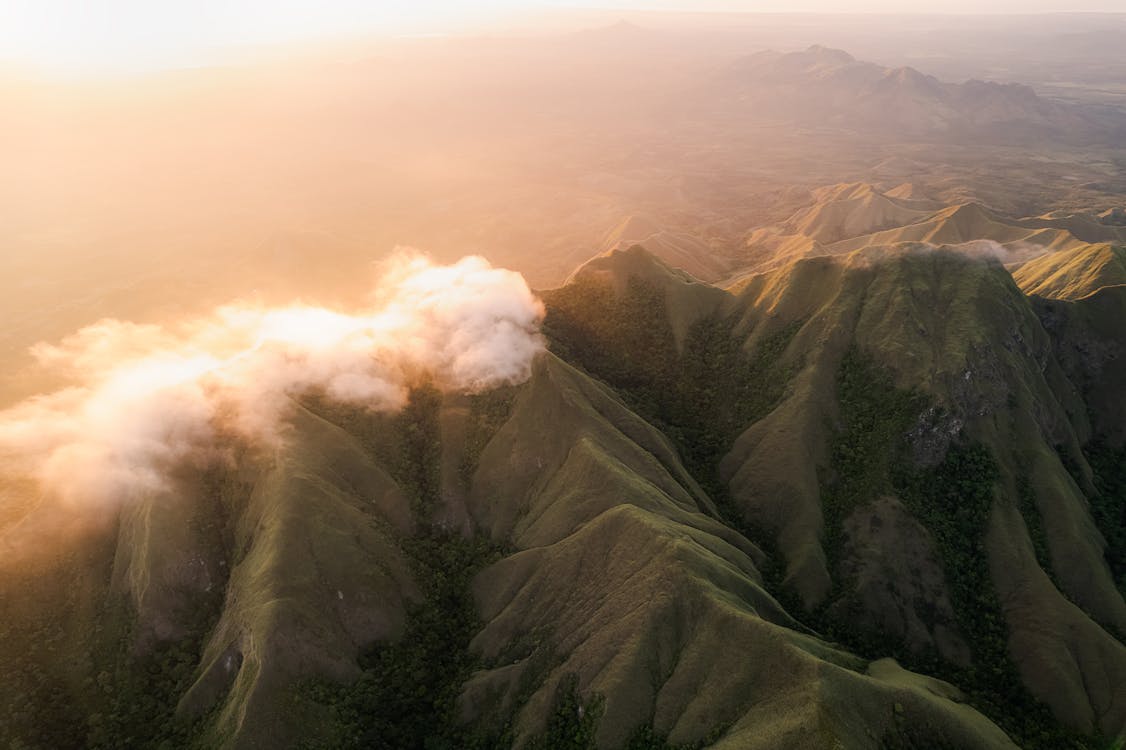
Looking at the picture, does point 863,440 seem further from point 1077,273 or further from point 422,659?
point 1077,273

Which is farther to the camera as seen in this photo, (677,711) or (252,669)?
(252,669)

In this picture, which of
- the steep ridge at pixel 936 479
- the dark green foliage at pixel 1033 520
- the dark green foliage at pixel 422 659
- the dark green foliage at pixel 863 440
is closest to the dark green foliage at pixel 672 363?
the steep ridge at pixel 936 479

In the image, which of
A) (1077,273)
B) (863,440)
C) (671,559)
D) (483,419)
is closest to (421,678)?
(671,559)

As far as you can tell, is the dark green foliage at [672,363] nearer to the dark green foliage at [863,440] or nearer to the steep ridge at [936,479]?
the steep ridge at [936,479]

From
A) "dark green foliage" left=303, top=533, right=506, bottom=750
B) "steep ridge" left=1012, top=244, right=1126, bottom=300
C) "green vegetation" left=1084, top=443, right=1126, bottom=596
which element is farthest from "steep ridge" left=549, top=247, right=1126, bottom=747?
"dark green foliage" left=303, top=533, right=506, bottom=750

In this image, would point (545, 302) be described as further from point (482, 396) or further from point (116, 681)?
point (116, 681)

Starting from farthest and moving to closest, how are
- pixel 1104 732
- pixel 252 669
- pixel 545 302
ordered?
1. pixel 545 302
2. pixel 1104 732
3. pixel 252 669

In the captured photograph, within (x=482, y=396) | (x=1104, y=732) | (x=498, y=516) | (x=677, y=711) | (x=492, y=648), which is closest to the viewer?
(x=677, y=711)

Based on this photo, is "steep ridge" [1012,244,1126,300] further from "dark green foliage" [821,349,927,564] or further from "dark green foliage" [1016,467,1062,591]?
"dark green foliage" [821,349,927,564]

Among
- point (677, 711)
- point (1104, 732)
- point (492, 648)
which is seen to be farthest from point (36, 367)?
point (1104, 732)
